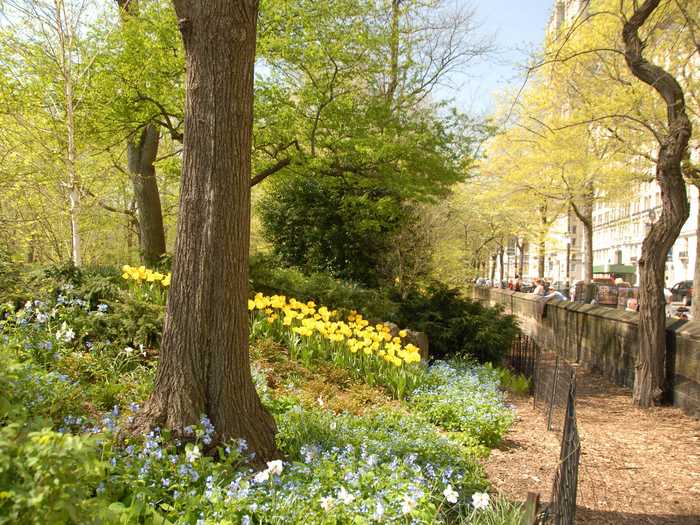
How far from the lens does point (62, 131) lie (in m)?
10.4

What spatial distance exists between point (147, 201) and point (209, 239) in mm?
8734

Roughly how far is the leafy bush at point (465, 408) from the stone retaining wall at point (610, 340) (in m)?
2.82

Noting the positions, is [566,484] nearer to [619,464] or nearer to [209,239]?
[209,239]

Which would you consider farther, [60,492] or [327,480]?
[327,480]

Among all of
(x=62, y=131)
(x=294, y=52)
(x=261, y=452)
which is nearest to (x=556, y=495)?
(x=261, y=452)

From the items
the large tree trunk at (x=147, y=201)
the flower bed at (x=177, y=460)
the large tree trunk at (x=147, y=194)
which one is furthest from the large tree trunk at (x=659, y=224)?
the large tree trunk at (x=147, y=201)

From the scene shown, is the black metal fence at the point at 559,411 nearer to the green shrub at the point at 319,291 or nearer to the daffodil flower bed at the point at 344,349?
the daffodil flower bed at the point at 344,349

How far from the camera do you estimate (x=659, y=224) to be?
8500mm

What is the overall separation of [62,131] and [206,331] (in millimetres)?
8344

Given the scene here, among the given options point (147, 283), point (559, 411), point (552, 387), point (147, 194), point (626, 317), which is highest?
point (147, 194)

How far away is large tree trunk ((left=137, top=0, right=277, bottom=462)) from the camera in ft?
12.5

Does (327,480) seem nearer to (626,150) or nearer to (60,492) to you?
(60,492)

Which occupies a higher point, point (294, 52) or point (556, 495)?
point (294, 52)

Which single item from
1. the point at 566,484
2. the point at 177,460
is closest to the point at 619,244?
the point at 566,484
